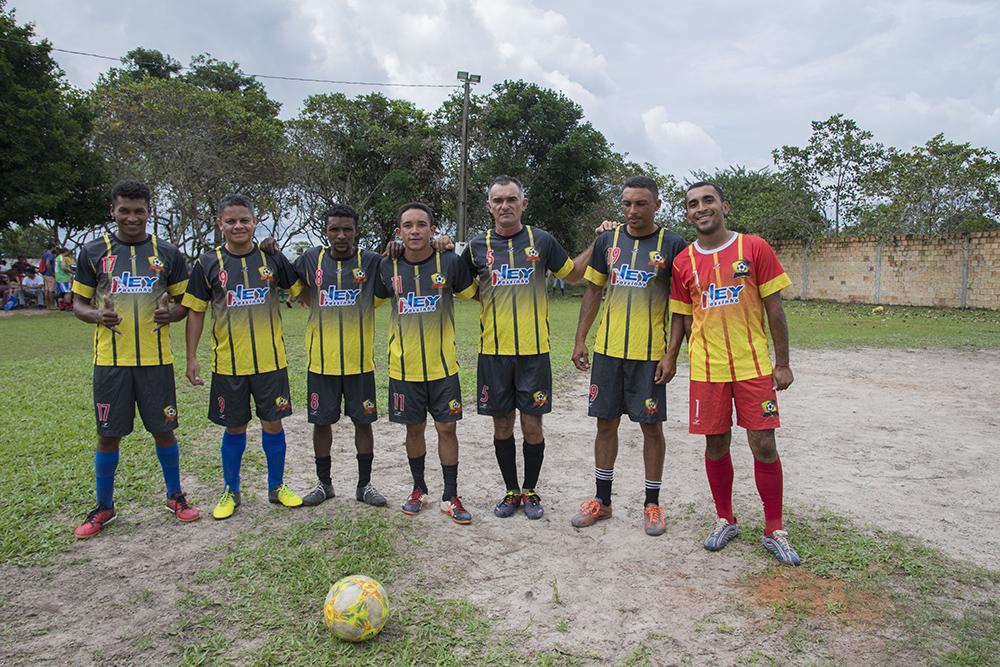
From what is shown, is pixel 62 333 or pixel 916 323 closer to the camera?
pixel 62 333

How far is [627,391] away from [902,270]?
25.2 metres

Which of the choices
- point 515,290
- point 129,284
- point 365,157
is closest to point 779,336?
point 515,290

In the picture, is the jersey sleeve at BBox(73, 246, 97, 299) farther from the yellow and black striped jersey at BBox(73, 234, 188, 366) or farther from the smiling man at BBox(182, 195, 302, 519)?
the smiling man at BBox(182, 195, 302, 519)

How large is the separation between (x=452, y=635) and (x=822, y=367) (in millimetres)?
9523

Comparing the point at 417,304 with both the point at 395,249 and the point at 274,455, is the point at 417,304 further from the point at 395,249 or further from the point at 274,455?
the point at 274,455

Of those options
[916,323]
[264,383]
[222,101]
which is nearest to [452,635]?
[264,383]

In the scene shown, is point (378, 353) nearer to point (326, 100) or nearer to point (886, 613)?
point (886, 613)

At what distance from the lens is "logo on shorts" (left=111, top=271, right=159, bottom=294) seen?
4.47 m

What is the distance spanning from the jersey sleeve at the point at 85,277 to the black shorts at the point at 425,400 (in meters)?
2.13

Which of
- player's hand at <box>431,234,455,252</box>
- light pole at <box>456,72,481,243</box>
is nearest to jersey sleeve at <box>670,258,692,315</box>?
player's hand at <box>431,234,455,252</box>

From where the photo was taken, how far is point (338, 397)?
4809 mm

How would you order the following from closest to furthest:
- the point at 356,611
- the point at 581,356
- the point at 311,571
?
the point at 356,611 → the point at 311,571 → the point at 581,356

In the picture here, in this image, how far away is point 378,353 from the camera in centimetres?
1188

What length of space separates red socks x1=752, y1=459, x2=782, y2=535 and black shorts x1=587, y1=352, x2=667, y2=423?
2.28 ft
